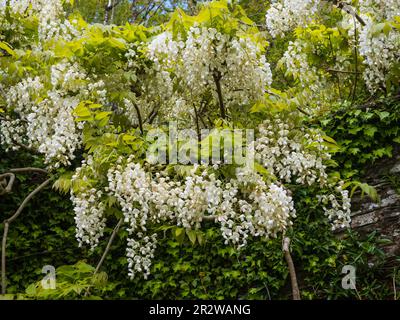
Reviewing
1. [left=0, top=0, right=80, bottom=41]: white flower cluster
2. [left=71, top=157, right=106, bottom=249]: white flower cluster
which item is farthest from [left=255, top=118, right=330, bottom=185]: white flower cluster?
[left=0, top=0, right=80, bottom=41]: white flower cluster

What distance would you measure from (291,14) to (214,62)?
9.17ft

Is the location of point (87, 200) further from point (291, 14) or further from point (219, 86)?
point (291, 14)

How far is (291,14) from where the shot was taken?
213 inches

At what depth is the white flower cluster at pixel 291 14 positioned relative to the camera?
4953 mm

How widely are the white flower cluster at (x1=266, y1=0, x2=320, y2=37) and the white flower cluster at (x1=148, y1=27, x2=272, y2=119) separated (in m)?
2.00

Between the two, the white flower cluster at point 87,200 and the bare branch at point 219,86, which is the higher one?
the bare branch at point 219,86

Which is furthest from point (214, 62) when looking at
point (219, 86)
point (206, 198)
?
point (206, 198)

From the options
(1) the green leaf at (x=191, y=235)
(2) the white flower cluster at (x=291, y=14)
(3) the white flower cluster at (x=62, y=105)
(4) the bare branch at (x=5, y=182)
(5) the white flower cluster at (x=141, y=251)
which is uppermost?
(2) the white flower cluster at (x=291, y=14)

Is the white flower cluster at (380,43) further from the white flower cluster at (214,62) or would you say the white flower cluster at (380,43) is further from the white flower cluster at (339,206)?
the white flower cluster at (339,206)

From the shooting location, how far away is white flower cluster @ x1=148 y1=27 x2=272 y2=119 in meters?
2.96

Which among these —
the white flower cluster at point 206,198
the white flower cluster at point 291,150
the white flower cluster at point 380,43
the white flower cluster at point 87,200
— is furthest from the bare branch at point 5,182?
the white flower cluster at point 380,43

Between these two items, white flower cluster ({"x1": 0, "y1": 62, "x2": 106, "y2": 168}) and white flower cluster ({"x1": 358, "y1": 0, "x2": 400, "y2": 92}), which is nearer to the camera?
white flower cluster ({"x1": 0, "y1": 62, "x2": 106, "y2": 168})

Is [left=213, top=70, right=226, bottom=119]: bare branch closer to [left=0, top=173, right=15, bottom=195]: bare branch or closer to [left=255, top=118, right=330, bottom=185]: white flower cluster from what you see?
[left=255, top=118, right=330, bottom=185]: white flower cluster

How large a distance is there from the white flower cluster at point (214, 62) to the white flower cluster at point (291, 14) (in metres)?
2.00
